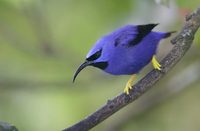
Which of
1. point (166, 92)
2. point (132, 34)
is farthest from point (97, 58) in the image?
point (166, 92)

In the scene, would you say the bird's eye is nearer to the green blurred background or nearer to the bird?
the bird

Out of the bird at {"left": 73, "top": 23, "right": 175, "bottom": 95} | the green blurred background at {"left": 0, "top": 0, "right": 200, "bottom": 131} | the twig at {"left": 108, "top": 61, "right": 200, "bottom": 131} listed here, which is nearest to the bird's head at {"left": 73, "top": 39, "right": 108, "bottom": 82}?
the bird at {"left": 73, "top": 23, "right": 175, "bottom": 95}

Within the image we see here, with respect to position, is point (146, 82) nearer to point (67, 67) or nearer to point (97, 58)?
point (97, 58)

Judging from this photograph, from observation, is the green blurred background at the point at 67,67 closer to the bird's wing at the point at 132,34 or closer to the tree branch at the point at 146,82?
the bird's wing at the point at 132,34

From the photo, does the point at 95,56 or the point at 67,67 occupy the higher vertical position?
the point at 95,56

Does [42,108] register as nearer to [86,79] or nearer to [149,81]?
[86,79]

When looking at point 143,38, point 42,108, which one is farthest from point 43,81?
point 143,38
